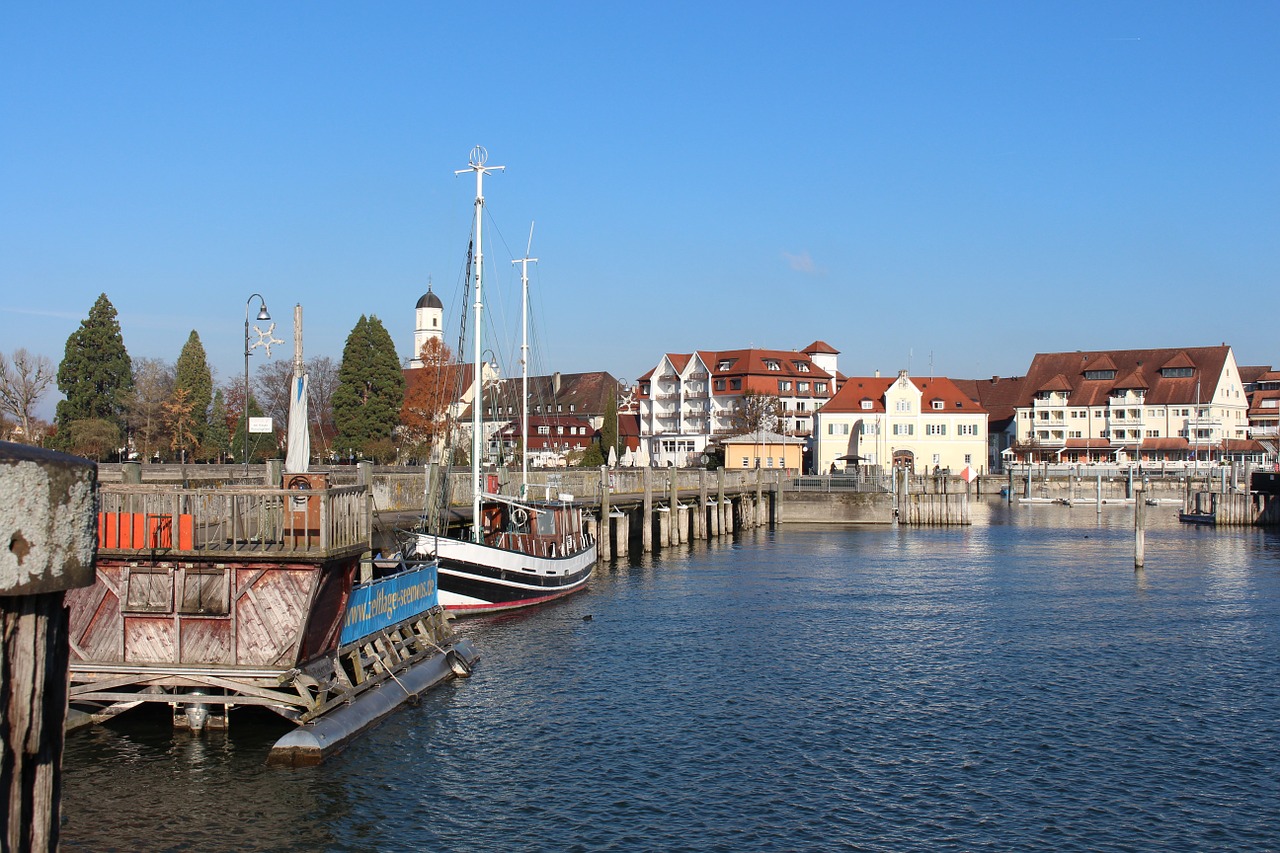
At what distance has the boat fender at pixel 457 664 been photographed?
2703cm

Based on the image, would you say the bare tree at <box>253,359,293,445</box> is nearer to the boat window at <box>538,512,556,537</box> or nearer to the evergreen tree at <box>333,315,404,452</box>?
the evergreen tree at <box>333,315,404,452</box>

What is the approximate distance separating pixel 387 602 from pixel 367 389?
75.7 meters

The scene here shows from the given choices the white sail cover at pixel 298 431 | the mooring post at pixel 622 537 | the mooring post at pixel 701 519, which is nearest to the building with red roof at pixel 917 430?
the mooring post at pixel 701 519

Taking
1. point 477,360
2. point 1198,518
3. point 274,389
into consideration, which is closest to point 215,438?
point 274,389

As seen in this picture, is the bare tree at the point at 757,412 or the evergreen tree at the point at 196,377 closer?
the evergreen tree at the point at 196,377

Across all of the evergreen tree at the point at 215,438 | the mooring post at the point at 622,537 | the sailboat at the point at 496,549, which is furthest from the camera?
the evergreen tree at the point at 215,438

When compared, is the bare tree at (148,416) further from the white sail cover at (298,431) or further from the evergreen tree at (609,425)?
the white sail cover at (298,431)

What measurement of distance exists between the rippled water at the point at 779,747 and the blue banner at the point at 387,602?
1988mm

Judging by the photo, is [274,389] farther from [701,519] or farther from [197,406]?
[701,519]

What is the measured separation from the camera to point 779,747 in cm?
2198

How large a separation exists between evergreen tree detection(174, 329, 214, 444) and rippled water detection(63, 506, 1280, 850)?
73485mm

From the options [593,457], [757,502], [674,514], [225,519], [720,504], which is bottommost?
[757,502]

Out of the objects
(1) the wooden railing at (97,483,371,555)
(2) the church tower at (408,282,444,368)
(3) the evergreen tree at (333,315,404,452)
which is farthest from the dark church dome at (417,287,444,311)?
(1) the wooden railing at (97,483,371,555)

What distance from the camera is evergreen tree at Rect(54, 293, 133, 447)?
271ft
